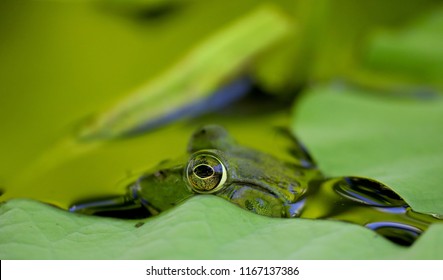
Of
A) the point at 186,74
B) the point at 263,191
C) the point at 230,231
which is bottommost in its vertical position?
the point at 230,231

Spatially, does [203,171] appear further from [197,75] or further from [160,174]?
[197,75]

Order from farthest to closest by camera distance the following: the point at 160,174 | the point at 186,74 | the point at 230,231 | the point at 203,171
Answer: the point at 186,74
the point at 160,174
the point at 203,171
the point at 230,231

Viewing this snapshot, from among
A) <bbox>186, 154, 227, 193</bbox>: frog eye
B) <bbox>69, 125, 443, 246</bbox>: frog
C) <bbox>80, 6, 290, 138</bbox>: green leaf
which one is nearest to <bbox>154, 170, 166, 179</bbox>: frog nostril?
<bbox>69, 125, 443, 246</bbox>: frog

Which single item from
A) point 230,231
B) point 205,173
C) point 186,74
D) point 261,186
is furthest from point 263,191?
point 186,74

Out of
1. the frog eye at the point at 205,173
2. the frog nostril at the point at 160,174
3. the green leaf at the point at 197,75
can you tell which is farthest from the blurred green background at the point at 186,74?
the frog eye at the point at 205,173

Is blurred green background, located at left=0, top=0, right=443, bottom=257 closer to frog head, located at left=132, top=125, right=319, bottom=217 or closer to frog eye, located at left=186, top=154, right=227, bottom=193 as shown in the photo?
frog head, located at left=132, top=125, right=319, bottom=217
